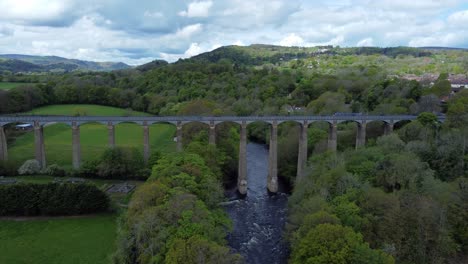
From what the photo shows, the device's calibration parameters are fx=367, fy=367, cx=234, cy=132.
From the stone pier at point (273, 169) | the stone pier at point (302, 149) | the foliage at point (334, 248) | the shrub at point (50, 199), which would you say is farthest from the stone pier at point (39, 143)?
the foliage at point (334, 248)

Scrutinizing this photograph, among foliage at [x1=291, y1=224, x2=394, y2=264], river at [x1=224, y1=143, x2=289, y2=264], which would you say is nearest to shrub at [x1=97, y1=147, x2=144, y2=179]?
river at [x1=224, y1=143, x2=289, y2=264]

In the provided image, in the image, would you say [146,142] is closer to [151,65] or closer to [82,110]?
[82,110]

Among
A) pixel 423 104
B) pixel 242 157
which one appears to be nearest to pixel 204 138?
pixel 242 157

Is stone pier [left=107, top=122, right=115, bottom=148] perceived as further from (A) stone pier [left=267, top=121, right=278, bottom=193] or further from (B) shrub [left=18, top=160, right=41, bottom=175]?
(A) stone pier [left=267, top=121, right=278, bottom=193]

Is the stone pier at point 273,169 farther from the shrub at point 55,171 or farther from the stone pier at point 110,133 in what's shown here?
the shrub at point 55,171

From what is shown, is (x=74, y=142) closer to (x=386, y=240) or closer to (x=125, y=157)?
(x=125, y=157)

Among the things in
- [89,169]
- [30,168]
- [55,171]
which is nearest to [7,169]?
[30,168]
